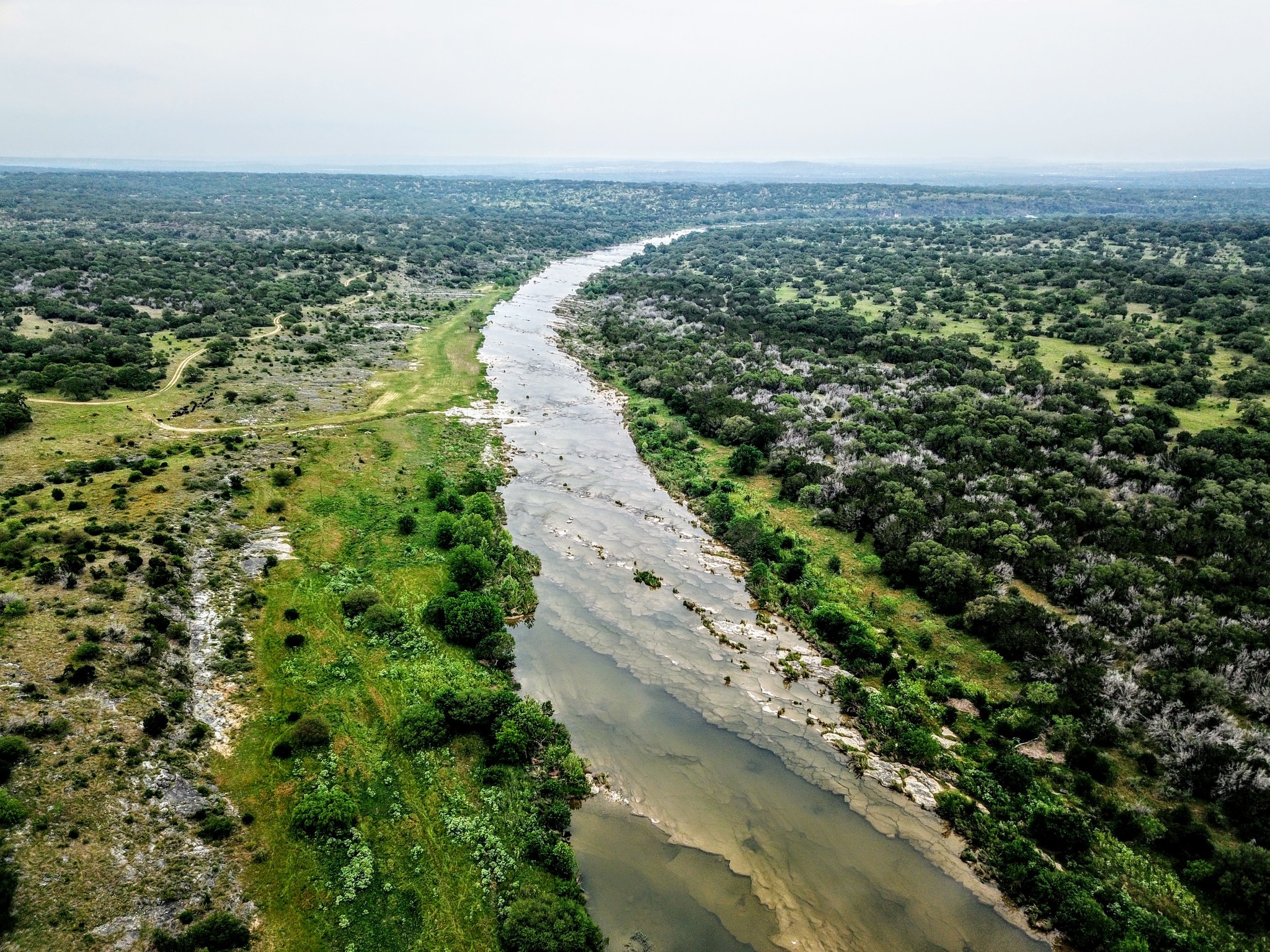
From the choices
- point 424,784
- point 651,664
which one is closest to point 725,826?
point 651,664

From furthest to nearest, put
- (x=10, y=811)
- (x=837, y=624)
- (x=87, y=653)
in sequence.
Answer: (x=837, y=624) → (x=87, y=653) → (x=10, y=811)

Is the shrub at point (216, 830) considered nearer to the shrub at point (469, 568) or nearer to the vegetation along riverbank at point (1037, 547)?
the shrub at point (469, 568)

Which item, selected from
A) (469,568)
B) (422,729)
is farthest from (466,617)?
(422,729)

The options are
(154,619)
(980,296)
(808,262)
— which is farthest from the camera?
(808,262)

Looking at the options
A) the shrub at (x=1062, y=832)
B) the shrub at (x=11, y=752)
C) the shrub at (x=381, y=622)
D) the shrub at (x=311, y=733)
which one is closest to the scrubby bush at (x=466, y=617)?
the shrub at (x=381, y=622)

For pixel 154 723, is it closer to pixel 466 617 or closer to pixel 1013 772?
pixel 466 617

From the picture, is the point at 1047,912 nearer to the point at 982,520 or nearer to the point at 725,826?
the point at 725,826

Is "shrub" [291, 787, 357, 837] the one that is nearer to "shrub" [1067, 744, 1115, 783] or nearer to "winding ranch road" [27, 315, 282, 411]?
"shrub" [1067, 744, 1115, 783]
